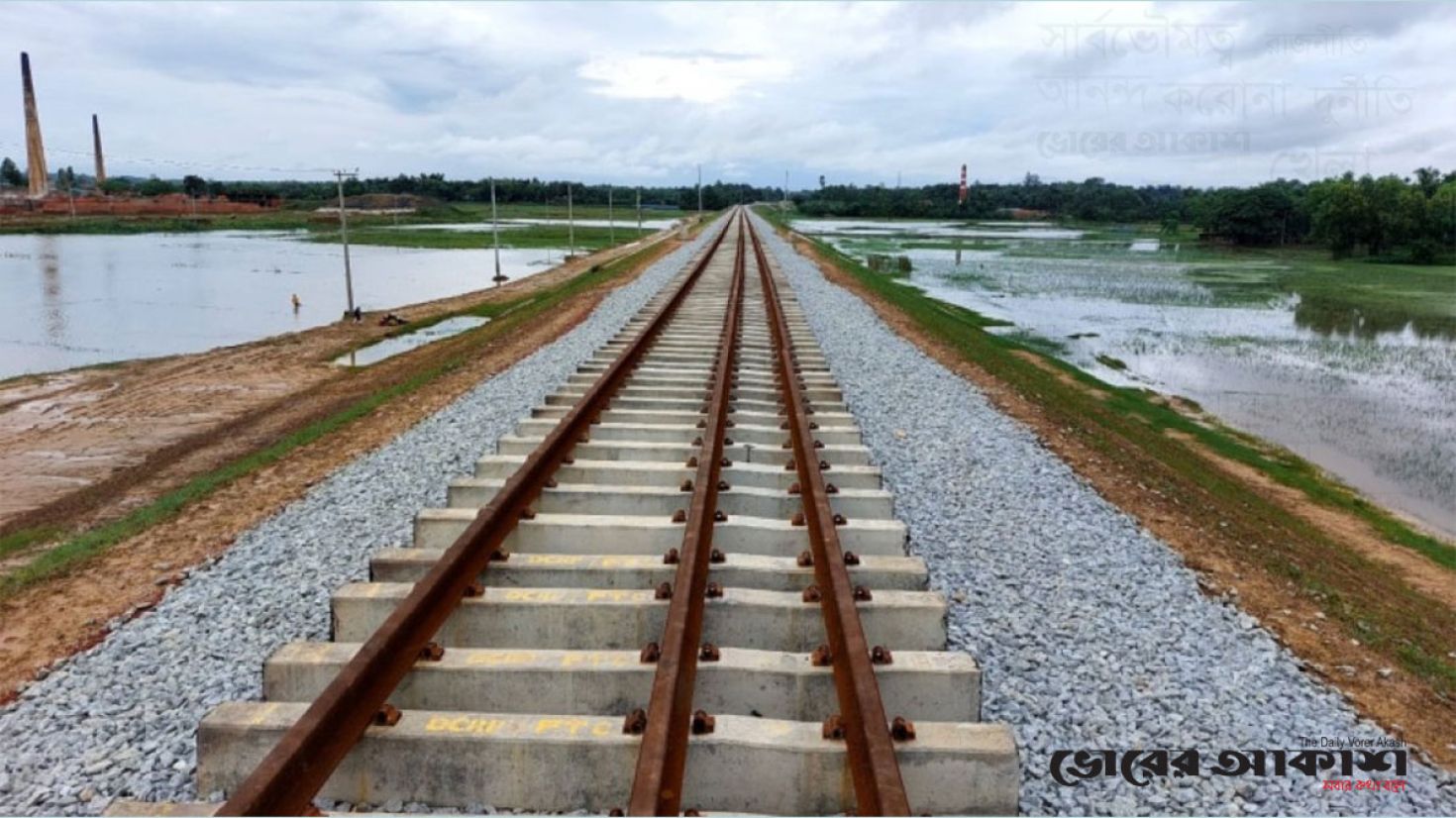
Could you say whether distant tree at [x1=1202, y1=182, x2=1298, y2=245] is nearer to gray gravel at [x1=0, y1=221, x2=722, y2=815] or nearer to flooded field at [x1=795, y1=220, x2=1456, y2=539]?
flooded field at [x1=795, y1=220, x2=1456, y2=539]

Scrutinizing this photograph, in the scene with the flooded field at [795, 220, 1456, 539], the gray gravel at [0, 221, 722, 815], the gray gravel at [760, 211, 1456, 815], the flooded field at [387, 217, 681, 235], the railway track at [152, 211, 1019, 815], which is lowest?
the flooded field at [795, 220, 1456, 539]

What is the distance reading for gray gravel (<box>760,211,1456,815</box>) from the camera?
11.2 feet

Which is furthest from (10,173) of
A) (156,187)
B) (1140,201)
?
(1140,201)

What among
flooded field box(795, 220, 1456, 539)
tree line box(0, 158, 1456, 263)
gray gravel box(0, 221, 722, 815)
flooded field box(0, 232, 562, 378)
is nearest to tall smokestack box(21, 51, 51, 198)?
tree line box(0, 158, 1456, 263)

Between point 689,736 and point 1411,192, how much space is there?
284 ft

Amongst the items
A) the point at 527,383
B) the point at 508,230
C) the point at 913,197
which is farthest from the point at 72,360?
the point at 913,197

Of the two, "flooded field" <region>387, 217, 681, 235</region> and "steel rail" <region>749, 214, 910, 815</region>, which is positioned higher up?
"flooded field" <region>387, 217, 681, 235</region>

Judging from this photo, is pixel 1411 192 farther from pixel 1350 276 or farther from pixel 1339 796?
pixel 1339 796

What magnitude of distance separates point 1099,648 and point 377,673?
122 inches

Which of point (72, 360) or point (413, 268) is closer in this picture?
point (72, 360)

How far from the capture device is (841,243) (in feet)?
206

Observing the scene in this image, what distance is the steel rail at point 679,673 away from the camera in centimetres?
267

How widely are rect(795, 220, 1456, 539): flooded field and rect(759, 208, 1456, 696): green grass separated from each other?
1.27 metres

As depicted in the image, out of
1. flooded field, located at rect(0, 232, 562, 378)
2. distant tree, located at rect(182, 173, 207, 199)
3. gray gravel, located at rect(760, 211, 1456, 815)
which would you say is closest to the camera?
gray gravel, located at rect(760, 211, 1456, 815)
